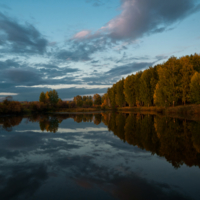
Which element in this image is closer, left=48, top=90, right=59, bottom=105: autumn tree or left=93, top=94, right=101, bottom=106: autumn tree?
left=48, top=90, right=59, bottom=105: autumn tree

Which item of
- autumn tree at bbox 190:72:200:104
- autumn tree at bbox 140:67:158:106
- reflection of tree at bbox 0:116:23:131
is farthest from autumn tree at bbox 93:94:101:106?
reflection of tree at bbox 0:116:23:131

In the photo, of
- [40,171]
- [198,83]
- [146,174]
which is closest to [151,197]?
[146,174]

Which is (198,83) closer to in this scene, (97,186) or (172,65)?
(172,65)

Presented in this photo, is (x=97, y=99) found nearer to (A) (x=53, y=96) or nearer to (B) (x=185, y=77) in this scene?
(A) (x=53, y=96)

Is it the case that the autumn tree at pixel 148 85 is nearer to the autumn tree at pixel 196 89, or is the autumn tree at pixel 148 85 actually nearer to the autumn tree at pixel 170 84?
the autumn tree at pixel 170 84

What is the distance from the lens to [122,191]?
4750 millimetres

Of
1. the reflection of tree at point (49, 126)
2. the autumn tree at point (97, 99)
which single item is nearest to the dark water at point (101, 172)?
the reflection of tree at point (49, 126)

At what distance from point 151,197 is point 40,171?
4310 millimetres

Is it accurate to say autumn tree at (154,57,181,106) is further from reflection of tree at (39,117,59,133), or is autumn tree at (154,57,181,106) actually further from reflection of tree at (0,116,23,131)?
reflection of tree at (0,116,23,131)

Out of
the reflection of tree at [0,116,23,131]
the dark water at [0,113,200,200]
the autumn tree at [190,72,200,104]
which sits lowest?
the dark water at [0,113,200,200]

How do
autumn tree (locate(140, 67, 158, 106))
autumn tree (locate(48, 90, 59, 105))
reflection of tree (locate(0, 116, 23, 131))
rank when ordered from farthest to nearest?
autumn tree (locate(48, 90, 59, 105))
autumn tree (locate(140, 67, 158, 106))
reflection of tree (locate(0, 116, 23, 131))

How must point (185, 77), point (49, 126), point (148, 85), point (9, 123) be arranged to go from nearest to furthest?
point (49, 126)
point (9, 123)
point (185, 77)
point (148, 85)

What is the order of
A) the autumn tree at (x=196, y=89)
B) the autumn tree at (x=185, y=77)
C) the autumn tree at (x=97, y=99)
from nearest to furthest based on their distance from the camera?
the autumn tree at (x=196, y=89) → the autumn tree at (x=185, y=77) → the autumn tree at (x=97, y=99)

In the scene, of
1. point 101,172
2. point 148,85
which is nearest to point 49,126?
point 101,172
